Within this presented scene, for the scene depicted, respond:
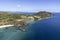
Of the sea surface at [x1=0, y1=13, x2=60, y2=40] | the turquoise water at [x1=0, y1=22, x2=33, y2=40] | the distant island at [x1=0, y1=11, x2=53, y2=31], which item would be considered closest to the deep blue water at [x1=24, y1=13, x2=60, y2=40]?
the sea surface at [x1=0, y1=13, x2=60, y2=40]

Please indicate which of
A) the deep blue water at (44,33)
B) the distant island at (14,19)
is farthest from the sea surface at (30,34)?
the distant island at (14,19)

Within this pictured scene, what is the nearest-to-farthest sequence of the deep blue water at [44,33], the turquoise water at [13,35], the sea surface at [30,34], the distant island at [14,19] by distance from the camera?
the turquoise water at [13,35] → the sea surface at [30,34] → the deep blue water at [44,33] → the distant island at [14,19]

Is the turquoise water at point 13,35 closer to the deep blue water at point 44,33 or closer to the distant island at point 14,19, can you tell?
the deep blue water at point 44,33

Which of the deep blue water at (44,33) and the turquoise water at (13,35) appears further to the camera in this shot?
the deep blue water at (44,33)

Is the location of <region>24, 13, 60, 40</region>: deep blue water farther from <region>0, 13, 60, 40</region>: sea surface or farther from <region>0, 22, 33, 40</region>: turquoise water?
<region>0, 22, 33, 40</region>: turquoise water

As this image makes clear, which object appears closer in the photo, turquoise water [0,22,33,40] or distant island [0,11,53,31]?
turquoise water [0,22,33,40]

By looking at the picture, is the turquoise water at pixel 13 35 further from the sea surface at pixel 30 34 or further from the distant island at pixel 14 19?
the distant island at pixel 14 19

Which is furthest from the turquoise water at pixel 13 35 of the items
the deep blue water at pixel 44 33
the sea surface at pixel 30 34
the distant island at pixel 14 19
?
the distant island at pixel 14 19

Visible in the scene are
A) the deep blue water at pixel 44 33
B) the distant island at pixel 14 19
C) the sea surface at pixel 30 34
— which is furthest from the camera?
the distant island at pixel 14 19

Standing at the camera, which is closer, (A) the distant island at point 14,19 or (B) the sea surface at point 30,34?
(B) the sea surface at point 30,34

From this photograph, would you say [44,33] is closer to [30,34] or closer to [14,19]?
[30,34]

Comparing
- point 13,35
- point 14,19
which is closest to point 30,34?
point 13,35
